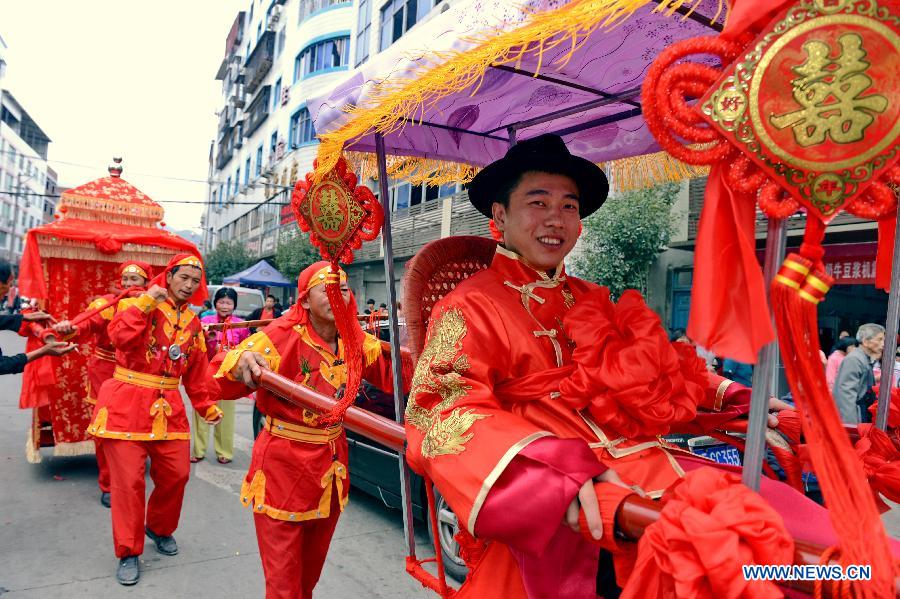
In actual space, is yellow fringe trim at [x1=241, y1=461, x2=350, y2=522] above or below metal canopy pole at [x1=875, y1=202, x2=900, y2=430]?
below

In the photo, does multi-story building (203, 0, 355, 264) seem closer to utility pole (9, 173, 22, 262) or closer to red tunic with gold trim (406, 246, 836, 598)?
red tunic with gold trim (406, 246, 836, 598)

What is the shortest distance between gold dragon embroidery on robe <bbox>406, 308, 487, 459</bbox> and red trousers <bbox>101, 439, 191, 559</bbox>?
9.80 feet

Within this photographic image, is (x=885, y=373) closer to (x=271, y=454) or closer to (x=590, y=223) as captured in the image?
(x=271, y=454)

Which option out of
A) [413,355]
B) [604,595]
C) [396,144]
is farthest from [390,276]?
[604,595]

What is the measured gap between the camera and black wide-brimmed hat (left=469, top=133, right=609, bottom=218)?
78.2 inches

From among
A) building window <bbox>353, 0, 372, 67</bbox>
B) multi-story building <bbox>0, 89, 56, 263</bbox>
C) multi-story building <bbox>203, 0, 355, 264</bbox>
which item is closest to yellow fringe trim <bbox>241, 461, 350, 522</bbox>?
multi-story building <bbox>203, 0, 355, 264</bbox>

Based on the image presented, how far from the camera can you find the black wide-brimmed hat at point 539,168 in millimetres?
1985

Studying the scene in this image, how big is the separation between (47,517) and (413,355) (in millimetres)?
4229

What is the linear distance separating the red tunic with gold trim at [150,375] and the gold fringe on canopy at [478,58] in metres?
2.64

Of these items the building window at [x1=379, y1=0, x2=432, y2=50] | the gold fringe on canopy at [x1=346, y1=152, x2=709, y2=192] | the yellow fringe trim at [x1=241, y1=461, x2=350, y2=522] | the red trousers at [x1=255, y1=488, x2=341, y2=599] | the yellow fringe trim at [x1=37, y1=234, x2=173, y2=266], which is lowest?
the red trousers at [x1=255, y1=488, x2=341, y2=599]

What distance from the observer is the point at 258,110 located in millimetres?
34375

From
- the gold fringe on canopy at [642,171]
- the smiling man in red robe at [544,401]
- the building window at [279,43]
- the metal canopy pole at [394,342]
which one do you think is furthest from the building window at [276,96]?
the smiling man in red robe at [544,401]

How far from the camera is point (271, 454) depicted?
10.1 feet

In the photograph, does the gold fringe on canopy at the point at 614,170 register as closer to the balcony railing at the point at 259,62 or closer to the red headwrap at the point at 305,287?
the red headwrap at the point at 305,287
